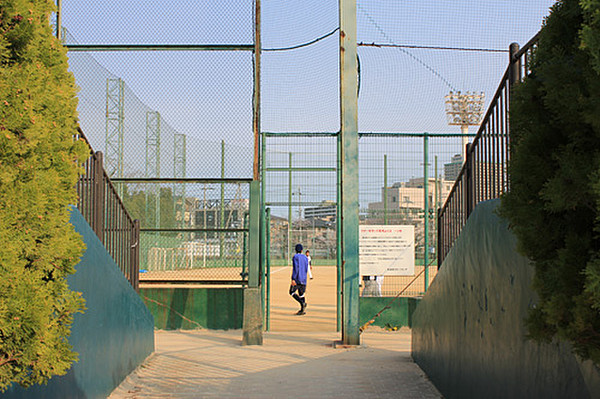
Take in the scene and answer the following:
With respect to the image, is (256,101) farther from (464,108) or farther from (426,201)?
(464,108)

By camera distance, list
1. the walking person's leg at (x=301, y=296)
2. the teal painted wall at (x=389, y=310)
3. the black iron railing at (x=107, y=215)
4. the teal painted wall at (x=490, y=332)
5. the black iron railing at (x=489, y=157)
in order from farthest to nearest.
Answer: the walking person's leg at (x=301, y=296), the teal painted wall at (x=389, y=310), the black iron railing at (x=107, y=215), the black iron railing at (x=489, y=157), the teal painted wall at (x=490, y=332)

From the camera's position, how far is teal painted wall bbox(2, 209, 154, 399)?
5.45 metres

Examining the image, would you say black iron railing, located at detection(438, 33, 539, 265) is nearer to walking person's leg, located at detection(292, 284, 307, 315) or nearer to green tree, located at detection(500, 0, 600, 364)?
green tree, located at detection(500, 0, 600, 364)

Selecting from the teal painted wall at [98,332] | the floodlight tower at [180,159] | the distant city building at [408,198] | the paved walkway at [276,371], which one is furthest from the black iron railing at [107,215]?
the distant city building at [408,198]

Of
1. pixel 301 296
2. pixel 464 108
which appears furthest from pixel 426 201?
pixel 464 108

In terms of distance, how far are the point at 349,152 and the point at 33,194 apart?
7499 mm

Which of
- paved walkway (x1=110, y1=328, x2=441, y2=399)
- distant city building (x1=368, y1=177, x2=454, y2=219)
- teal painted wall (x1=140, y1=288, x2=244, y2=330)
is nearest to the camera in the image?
paved walkway (x1=110, y1=328, x2=441, y2=399)

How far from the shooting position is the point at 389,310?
42.7 feet

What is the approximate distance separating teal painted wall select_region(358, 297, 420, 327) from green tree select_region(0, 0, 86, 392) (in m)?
9.32

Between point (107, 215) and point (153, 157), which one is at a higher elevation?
point (153, 157)

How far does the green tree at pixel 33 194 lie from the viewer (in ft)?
11.9

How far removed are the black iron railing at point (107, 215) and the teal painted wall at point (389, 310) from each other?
522cm

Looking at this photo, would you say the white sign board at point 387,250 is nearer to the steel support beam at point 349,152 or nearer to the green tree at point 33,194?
the steel support beam at point 349,152

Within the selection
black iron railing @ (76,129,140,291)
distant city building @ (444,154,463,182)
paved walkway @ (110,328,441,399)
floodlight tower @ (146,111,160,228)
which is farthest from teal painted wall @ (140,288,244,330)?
distant city building @ (444,154,463,182)
